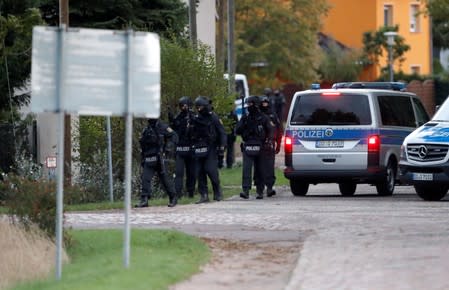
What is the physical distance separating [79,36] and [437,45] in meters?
67.8

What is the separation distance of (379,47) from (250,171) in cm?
4989

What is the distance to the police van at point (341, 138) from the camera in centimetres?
2312

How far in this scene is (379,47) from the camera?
236 feet

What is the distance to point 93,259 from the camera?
14156 millimetres

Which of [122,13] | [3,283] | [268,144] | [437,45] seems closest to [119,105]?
[3,283]

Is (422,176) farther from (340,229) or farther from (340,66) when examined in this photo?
(340,66)

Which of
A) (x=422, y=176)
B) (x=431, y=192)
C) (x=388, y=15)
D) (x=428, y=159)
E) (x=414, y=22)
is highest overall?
(x=388, y=15)

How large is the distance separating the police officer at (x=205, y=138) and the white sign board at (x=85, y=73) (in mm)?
8774

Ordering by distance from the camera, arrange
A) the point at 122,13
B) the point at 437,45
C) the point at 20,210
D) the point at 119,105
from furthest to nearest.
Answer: the point at 437,45, the point at 122,13, the point at 20,210, the point at 119,105

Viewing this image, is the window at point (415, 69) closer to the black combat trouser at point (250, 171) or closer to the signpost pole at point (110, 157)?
the black combat trouser at point (250, 171)

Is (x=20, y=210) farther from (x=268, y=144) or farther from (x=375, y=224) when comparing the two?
(x=268, y=144)

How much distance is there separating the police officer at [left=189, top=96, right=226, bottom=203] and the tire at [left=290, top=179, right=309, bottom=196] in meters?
2.98

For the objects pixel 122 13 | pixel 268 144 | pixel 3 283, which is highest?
pixel 122 13

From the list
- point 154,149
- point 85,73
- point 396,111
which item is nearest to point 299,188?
point 396,111
